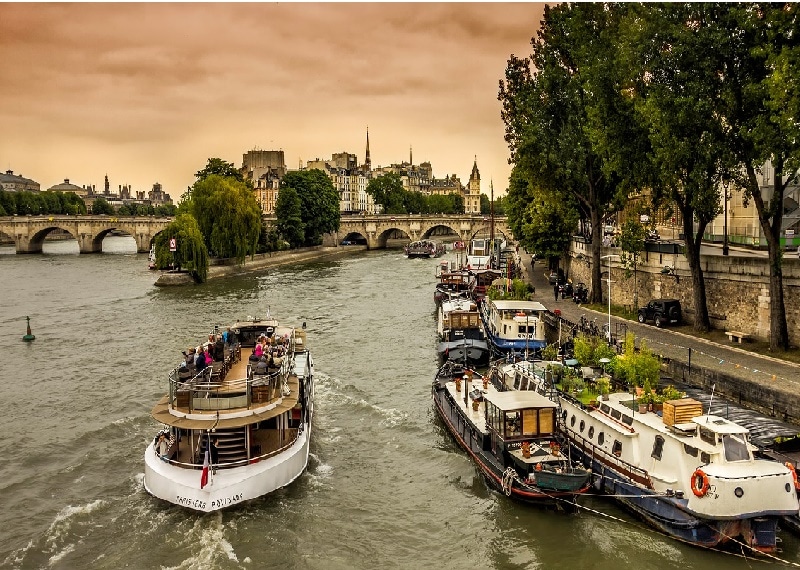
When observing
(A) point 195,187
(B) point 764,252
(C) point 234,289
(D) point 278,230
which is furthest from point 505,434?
(D) point 278,230

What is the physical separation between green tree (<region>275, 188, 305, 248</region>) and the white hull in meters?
79.0

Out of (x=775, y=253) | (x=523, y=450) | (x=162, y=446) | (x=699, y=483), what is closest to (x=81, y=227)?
(x=162, y=446)

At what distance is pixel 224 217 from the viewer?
73812 millimetres

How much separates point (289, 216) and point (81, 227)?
36.7 metres

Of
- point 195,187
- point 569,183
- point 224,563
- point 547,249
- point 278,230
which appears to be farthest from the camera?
point 278,230

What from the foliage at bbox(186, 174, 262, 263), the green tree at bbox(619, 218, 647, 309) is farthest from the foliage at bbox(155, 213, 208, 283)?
the green tree at bbox(619, 218, 647, 309)

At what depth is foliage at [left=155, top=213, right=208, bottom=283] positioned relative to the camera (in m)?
66.4

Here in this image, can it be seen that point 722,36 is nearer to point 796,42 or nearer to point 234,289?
point 796,42

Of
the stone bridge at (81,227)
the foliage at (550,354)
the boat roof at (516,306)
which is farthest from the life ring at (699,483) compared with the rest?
the stone bridge at (81,227)

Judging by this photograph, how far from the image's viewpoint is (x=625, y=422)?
20.2 meters

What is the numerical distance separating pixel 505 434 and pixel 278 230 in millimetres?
81131

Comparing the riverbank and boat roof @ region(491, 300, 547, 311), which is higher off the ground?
the riverbank

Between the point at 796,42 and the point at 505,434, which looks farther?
the point at 796,42

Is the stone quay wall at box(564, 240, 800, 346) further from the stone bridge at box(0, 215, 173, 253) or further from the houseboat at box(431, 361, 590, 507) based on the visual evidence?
the stone bridge at box(0, 215, 173, 253)
